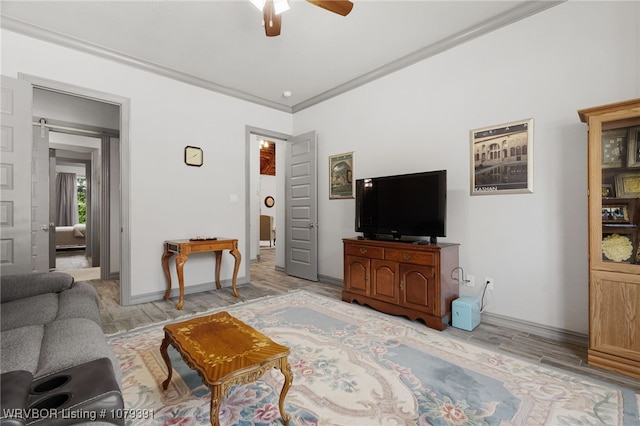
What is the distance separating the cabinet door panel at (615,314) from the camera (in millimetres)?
2021

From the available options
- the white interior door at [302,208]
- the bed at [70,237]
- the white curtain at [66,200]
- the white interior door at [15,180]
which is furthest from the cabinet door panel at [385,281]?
the white curtain at [66,200]

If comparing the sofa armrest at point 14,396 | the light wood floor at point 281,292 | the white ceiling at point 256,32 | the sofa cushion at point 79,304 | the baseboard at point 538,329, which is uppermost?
the white ceiling at point 256,32

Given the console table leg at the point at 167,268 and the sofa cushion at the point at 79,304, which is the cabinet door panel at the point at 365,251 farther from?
the sofa cushion at the point at 79,304

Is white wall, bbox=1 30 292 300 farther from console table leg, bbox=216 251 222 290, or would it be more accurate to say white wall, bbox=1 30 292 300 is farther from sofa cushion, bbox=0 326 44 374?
sofa cushion, bbox=0 326 44 374

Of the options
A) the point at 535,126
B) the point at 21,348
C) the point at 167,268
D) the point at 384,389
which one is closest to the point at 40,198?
the point at 167,268

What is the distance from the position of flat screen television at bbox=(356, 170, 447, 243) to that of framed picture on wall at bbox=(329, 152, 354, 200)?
655 millimetres

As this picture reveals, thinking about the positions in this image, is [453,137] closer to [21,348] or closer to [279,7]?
[279,7]

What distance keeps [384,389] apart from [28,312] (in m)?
2.27

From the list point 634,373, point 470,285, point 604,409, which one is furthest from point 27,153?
point 634,373

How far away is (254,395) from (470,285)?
2417 millimetres

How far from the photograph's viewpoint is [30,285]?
2230mm

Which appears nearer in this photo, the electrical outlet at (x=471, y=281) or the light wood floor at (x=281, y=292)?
the light wood floor at (x=281, y=292)

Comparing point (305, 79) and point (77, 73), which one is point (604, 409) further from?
point (77, 73)

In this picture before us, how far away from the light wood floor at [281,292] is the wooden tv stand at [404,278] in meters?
0.28
